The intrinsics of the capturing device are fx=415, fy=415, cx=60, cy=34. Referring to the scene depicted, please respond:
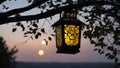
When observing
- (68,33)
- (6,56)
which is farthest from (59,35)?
(6,56)

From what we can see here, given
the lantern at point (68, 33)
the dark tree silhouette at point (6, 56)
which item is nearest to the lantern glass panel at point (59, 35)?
the lantern at point (68, 33)

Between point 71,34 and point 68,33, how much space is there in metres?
0.08

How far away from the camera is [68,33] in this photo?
8.29m

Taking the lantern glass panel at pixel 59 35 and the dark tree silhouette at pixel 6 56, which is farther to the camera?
the dark tree silhouette at pixel 6 56

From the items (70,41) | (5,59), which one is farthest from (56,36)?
(5,59)

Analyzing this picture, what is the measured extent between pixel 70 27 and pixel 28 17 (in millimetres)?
1060

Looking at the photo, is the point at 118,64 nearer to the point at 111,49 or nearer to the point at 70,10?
the point at 111,49

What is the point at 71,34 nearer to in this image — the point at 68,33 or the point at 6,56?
the point at 68,33

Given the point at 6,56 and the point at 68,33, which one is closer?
the point at 68,33

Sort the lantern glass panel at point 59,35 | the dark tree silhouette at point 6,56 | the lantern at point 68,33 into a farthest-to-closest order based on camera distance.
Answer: the dark tree silhouette at point 6,56
the lantern glass panel at point 59,35
the lantern at point 68,33

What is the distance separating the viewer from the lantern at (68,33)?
8.15 metres

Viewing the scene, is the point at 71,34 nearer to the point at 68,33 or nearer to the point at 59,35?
the point at 68,33

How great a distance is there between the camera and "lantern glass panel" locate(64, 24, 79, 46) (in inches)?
322

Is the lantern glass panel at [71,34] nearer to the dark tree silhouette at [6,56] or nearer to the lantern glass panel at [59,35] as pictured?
the lantern glass panel at [59,35]
